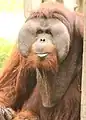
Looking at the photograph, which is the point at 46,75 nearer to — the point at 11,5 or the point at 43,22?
the point at 43,22

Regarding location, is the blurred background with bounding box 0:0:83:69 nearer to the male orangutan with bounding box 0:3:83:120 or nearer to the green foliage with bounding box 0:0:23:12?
the green foliage with bounding box 0:0:23:12

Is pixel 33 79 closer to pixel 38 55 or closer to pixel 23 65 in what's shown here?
pixel 23 65

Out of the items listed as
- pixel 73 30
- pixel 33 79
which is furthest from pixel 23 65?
pixel 73 30

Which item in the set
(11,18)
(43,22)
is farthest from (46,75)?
(11,18)

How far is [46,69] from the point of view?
1.50m

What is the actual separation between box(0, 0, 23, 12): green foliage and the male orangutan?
11.9 inches

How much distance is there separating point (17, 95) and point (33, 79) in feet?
0.32

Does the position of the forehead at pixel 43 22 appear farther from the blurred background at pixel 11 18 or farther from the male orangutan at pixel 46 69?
the blurred background at pixel 11 18

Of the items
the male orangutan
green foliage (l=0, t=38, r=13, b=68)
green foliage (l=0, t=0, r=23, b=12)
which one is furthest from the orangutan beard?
green foliage (l=0, t=0, r=23, b=12)

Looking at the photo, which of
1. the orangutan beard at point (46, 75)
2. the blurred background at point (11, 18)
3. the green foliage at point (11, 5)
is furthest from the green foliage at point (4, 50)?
the orangutan beard at point (46, 75)

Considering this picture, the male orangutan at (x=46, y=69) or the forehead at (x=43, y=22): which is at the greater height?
the forehead at (x=43, y=22)

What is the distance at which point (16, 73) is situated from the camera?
1.77 meters

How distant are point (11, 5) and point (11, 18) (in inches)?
2.2

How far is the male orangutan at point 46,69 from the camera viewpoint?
1508 mm
